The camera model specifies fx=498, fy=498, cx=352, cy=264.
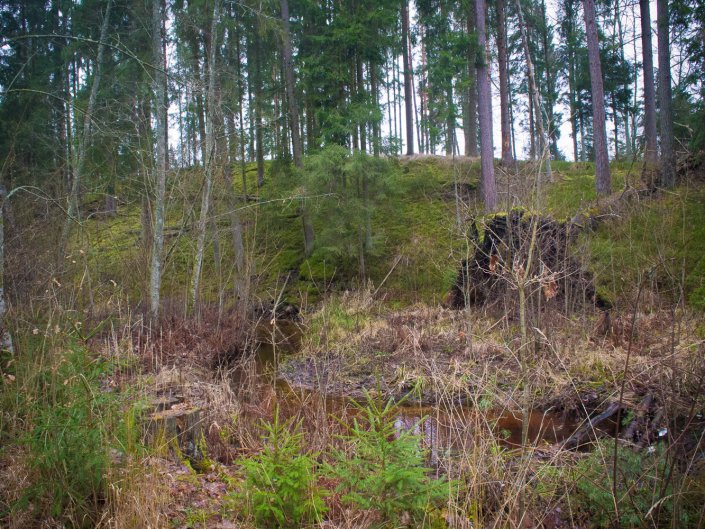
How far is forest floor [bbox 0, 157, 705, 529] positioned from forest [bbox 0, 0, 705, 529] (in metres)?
0.04

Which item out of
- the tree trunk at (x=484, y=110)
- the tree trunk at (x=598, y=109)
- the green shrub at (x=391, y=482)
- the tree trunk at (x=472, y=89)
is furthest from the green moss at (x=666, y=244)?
the green shrub at (x=391, y=482)

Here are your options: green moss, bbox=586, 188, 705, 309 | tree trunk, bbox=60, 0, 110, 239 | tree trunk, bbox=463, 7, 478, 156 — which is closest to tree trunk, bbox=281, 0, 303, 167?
tree trunk, bbox=463, 7, 478, 156

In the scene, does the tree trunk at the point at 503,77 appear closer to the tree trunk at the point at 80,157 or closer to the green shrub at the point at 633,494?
the tree trunk at the point at 80,157

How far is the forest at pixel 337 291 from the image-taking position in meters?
2.82

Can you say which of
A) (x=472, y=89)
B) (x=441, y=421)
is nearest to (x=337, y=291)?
(x=441, y=421)

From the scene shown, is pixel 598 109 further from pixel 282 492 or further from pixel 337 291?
pixel 282 492

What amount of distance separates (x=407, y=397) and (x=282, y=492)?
10.5 feet

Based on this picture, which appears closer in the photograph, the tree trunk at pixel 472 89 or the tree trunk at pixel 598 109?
the tree trunk at pixel 598 109

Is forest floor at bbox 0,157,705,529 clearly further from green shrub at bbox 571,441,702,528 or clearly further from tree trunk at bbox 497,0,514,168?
tree trunk at bbox 497,0,514,168

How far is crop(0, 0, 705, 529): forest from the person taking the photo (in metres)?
2.82

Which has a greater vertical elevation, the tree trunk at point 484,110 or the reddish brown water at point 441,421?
the tree trunk at point 484,110

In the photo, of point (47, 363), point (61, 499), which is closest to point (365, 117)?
point (47, 363)

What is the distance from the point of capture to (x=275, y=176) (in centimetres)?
1845

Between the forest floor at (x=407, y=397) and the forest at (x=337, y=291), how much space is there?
4cm
